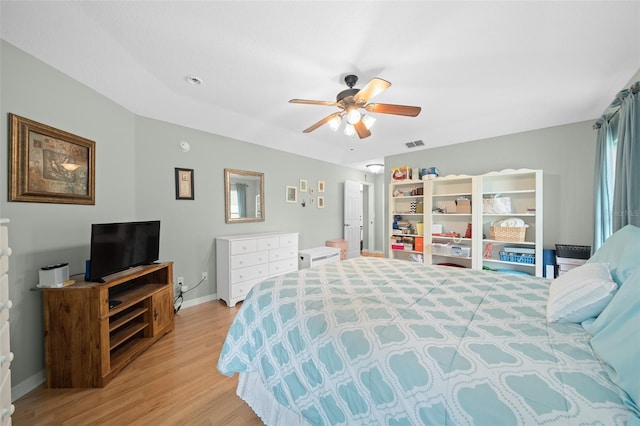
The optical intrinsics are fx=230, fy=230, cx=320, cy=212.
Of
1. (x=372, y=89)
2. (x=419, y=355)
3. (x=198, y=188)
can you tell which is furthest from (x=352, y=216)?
(x=419, y=355)

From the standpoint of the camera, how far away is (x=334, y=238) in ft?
17.6

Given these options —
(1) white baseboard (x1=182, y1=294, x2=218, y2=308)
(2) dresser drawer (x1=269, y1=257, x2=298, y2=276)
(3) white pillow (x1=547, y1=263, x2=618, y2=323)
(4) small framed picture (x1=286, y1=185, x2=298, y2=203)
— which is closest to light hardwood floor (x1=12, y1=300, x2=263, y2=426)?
(1) white baseboard (x1=182, y1=294, x2=218, y2=308)

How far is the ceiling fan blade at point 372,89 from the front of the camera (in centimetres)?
167

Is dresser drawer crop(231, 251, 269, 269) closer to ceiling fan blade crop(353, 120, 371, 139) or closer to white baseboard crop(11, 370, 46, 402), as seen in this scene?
white baseboard crop(11, 370, 46, 402)

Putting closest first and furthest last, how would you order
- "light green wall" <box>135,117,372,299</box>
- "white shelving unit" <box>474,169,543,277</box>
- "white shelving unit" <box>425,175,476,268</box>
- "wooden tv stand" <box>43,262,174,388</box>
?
1. "wooden tv stand" <box>43,262,174,388</box>
2. "light green wall" <box>135,117,372,299</box>
3. "white shelving unit" <box>474,169,543,277</box>
4. "white shelving unit" <box>425,175,476,268</box>

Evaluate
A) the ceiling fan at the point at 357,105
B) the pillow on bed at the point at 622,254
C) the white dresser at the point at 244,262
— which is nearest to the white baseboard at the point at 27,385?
the white dresser at the point at 244,262

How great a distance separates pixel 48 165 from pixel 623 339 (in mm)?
3378

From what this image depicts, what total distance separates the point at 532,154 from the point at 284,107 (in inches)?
135

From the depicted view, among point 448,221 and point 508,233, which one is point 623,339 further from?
point 448,221

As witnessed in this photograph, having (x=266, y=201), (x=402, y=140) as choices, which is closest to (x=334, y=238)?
(x=266, y=201)

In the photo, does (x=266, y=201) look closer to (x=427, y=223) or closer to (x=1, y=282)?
(x=427, y=223)

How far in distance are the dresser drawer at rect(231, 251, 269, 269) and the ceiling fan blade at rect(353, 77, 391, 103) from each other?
241 cm

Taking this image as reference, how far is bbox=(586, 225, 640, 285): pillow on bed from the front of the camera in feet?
3.56

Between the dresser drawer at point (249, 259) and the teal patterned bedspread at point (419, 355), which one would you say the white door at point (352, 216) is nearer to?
the dresser drawer at point (249, 259)
